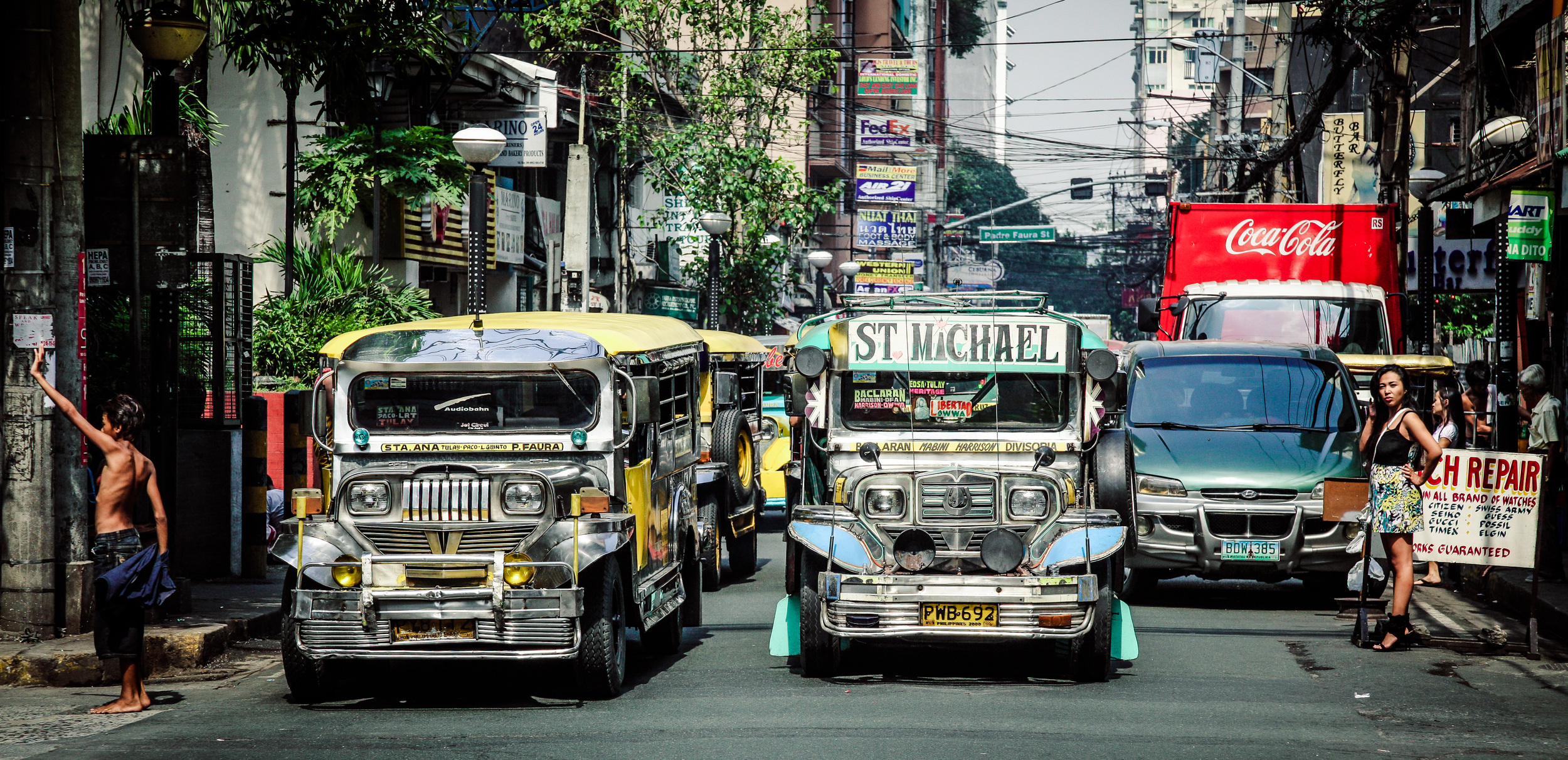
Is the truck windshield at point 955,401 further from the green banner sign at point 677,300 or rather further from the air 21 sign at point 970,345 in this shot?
the green banner sign at point 677,300

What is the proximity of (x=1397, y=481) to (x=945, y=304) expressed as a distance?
10.8 ft

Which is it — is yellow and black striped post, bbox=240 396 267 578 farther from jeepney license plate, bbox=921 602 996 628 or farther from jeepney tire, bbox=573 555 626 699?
jeepney license plate, bbox=921 602 996 628

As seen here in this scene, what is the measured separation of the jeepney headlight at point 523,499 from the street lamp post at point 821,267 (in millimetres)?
31786

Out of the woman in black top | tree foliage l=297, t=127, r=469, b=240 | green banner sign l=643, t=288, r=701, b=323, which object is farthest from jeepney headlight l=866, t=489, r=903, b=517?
green banner sign l=643, t=288, r=701, b=323

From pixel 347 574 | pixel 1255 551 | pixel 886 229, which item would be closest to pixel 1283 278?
pixel 1255 551

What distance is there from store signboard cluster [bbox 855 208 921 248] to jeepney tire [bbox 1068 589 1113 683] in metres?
49.7

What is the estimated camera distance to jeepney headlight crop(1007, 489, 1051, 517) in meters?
9.41

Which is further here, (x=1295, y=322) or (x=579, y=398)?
(x=1295, y=322)

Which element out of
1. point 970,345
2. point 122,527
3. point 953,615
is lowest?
point 953,615

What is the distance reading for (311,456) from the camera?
54.1ft

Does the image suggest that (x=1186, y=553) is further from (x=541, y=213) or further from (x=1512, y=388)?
(x=541, y=213)

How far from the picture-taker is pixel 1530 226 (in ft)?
50.5

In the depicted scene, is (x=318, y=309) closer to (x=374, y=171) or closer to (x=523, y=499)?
(x=374, y=171)

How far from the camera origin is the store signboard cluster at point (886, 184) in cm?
5759
